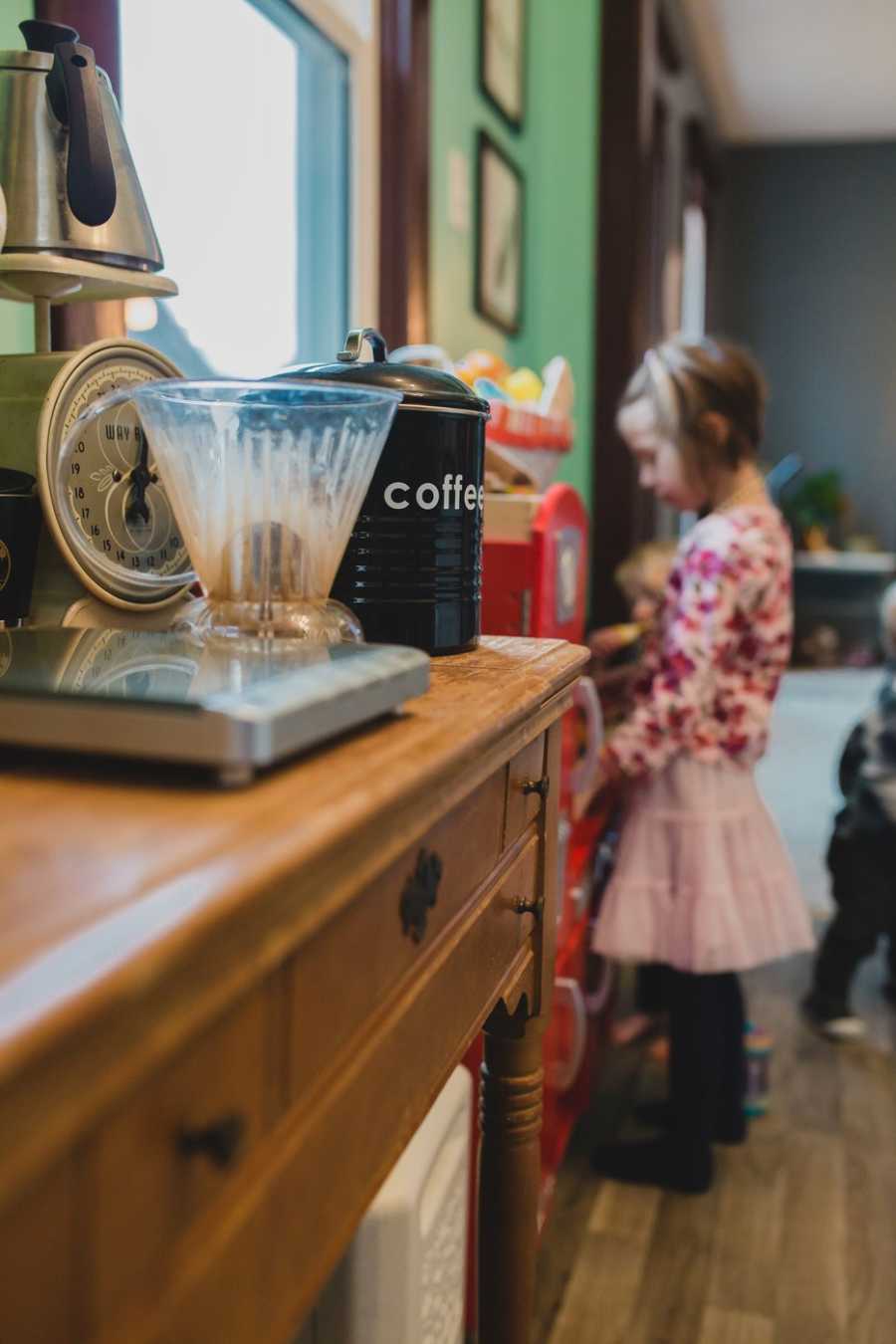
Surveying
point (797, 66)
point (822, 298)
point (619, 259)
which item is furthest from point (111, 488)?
point (822, 298)

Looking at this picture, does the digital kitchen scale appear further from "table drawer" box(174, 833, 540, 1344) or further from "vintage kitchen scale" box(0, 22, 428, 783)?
"table drawer" box(174, 833, 540, 1344)

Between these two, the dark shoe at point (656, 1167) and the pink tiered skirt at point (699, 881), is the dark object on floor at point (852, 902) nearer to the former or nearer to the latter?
the pink tiered skirt at point (699, 881)

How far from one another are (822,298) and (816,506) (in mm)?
1339

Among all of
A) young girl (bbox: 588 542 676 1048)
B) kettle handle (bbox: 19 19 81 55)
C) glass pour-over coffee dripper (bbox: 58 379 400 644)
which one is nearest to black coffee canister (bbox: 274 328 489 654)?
glass pour-over coffee dripper (bbox: 58 379 400 644)

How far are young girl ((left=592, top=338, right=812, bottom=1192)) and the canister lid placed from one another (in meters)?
1.10

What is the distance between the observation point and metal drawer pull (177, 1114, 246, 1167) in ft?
1.61

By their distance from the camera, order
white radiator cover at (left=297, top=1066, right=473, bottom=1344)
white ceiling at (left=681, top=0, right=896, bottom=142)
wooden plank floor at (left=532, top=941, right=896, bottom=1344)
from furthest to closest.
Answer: white ceiling at (left=681, top=0, right=896, bottom=142)
wooden plank floor at (left=532, top=941, right=896, bottom=1344)
white radiator cover at (left=297, top=1066, right=473, bottom=1344)

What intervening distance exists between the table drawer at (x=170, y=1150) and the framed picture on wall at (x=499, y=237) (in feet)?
7.86

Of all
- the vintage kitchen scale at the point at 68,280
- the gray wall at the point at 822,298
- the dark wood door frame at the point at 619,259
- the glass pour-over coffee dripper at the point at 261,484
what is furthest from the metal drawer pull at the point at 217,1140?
the gray wall at the point at 822,298

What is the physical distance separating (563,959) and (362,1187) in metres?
1.36

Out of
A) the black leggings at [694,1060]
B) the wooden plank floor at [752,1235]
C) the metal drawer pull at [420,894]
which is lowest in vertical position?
the wooden plank floor at [752,1235]

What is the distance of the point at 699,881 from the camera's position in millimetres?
2154

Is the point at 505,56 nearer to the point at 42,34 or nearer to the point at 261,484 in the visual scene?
the point at 42,34

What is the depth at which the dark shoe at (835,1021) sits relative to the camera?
113 inches
